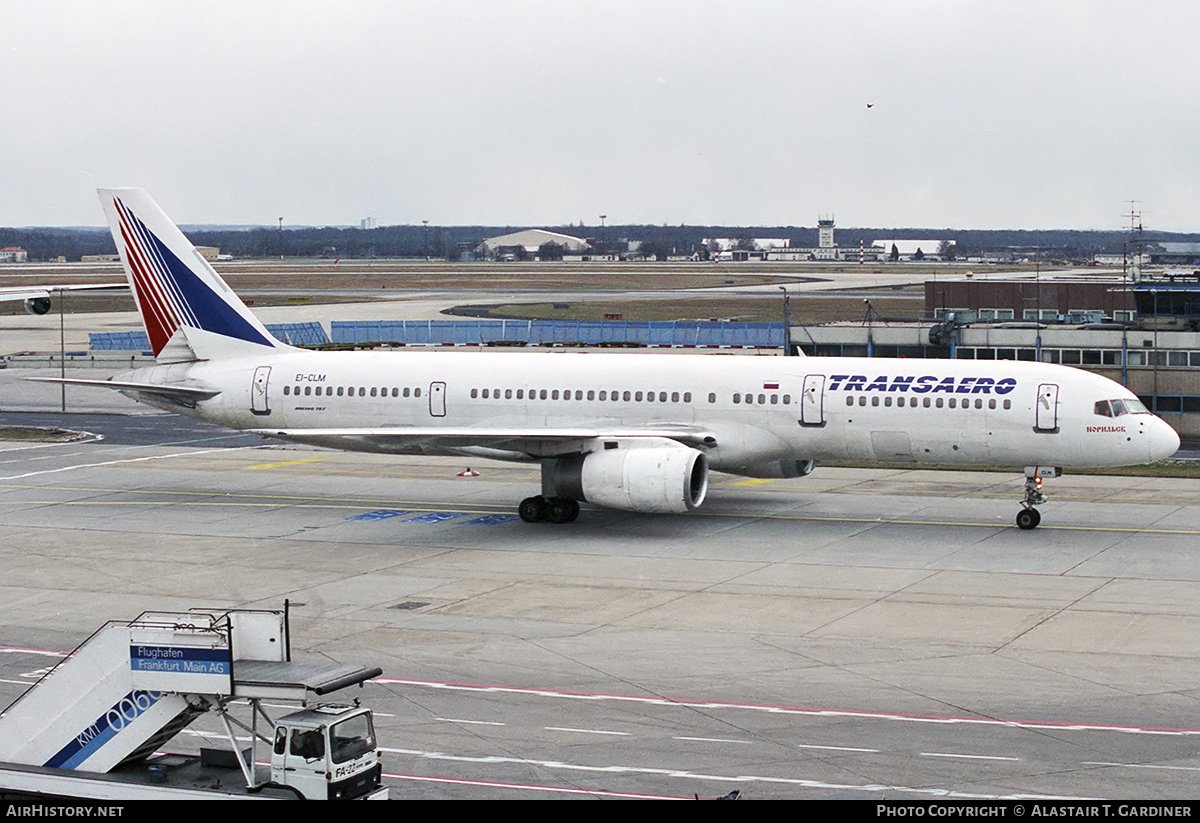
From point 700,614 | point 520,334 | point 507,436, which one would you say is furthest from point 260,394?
point 520,334

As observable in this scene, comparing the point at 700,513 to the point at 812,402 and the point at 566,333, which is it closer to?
the point at 812,402

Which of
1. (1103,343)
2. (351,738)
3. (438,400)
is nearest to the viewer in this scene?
(351,738)

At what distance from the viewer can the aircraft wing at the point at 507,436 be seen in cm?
4044

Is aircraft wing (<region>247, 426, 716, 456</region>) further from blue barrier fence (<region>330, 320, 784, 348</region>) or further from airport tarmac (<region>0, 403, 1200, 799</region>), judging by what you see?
blue barrier fence (<region>330, 320, 784, 348</region>)

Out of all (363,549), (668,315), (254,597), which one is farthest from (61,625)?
(668,315)

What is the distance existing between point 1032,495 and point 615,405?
40.3ft

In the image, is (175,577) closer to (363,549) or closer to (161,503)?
(363,549)

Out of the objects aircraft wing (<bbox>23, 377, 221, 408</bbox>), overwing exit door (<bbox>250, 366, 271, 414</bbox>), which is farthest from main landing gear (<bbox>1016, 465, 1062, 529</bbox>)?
aircraft wing (<bbox>23, 377, 221, 408</bbox>)

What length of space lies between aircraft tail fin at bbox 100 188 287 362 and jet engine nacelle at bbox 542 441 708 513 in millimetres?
13928

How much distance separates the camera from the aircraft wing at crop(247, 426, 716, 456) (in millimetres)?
40438

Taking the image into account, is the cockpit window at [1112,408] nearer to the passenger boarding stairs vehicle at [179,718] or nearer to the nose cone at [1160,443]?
the nose cone at [1160,443]

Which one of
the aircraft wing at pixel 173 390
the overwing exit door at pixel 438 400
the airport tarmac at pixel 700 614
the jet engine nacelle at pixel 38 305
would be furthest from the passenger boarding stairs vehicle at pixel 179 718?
the jet engine nacelle at pixel 38 305

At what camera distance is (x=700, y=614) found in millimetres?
30703

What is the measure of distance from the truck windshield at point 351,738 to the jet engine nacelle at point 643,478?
20.8 m
